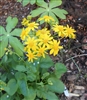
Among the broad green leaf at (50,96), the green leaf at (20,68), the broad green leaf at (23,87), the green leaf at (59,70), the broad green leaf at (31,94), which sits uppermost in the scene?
the green leaf at (20,68)

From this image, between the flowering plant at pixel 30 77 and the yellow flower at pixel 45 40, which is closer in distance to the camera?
the yellow flower at pixel 45 40

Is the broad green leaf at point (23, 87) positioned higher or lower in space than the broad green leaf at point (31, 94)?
higher

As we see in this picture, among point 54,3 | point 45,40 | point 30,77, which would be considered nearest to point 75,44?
point 54,3

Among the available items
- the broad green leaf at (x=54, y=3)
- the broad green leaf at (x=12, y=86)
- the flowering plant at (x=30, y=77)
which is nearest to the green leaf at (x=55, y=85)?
the flowering plant at (x=30, y=77)

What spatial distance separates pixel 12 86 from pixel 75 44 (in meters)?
0.68

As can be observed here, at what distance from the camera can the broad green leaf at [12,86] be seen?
189 centimetres

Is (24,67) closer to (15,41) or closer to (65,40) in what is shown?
(15,41)

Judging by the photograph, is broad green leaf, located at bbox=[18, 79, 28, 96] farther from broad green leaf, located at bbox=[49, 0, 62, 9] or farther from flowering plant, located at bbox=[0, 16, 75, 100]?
broad green leaf, located at bbox=[49, 0, 62, 9]

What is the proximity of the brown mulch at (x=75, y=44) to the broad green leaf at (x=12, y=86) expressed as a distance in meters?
0.38

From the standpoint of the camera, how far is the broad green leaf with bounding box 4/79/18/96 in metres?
1.89

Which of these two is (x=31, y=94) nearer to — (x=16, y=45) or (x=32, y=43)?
(x=16, y=45)

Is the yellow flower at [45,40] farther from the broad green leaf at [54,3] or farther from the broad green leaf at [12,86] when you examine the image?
the broad green leaf at [54,3]

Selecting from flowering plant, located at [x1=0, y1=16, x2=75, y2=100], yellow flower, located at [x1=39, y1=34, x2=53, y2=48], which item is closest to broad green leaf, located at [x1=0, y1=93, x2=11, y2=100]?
flowering plant, located at [x1=0, y1=16, x2=75, y2=100]

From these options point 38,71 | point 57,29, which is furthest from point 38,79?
point 57,29
